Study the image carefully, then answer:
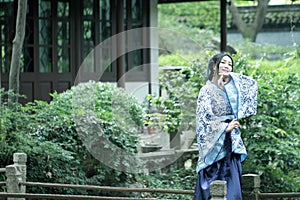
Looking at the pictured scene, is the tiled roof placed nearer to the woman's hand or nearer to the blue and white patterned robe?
the blue and white patterned robe

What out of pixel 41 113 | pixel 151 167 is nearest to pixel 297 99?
pixel 151 167

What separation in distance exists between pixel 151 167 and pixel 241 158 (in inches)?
177

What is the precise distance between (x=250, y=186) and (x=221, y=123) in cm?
88

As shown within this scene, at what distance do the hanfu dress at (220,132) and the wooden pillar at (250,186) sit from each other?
0.48 m

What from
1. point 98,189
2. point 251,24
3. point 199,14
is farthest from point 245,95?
point 199,14

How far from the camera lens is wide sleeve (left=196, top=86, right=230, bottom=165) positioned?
22.2 feet

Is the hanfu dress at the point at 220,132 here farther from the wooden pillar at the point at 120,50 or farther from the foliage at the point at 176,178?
the wooden pillar at the point at 120,50

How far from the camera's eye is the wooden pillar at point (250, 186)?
7297 millimetres

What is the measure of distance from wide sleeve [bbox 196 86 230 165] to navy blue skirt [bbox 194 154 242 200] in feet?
0.30

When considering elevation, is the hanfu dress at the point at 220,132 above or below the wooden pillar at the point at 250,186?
above

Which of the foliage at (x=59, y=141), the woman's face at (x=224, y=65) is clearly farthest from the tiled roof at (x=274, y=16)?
the woman's face at (x=224, y=65)

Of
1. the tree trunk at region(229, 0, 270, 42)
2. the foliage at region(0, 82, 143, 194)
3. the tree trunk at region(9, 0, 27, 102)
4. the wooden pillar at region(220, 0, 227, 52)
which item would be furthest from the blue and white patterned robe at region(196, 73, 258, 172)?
the tree trunk at region(229, 0, 270, 42)

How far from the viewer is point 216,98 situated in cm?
685

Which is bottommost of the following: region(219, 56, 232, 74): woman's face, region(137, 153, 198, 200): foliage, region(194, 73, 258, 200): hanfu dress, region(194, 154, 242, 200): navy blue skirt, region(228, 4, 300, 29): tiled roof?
region(137, 153, 198, 200): foliage
